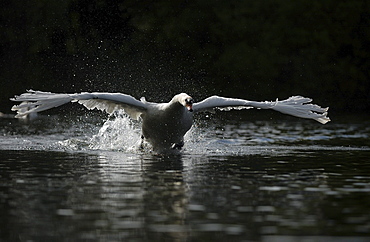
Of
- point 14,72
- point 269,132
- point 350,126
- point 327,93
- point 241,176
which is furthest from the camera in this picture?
point 14,72

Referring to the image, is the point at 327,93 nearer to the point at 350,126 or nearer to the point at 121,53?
the point at 121,53

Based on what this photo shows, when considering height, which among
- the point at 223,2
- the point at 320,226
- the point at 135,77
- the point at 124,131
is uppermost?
the point at 223,2

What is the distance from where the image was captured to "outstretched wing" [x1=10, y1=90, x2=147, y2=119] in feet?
61.6

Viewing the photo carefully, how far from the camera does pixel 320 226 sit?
10.2 metres

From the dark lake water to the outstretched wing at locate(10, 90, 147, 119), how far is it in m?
1.03

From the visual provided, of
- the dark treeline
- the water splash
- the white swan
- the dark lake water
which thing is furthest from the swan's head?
the dark treeline

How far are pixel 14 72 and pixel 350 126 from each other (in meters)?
35.9

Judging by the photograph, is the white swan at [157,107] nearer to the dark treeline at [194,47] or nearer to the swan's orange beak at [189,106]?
the swan's orange beak at [189,106]

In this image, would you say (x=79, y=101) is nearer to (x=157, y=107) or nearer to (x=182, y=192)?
(x=157, y=107)

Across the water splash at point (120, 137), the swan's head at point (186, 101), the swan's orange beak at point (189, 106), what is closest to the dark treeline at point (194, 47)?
the water splash at point (120, 137)

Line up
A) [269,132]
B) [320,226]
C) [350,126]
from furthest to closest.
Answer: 1. [350,126]
2. [269,132]
3. [320,226]

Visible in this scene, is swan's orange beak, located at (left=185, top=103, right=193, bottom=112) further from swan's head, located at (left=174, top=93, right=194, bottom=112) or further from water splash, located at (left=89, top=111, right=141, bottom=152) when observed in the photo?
water splash, located at (left=89, top=111, right=141, bottom=152)

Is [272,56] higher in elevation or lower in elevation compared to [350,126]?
higher

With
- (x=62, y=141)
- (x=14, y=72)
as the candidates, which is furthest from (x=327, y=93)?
(x=62, y=141)
